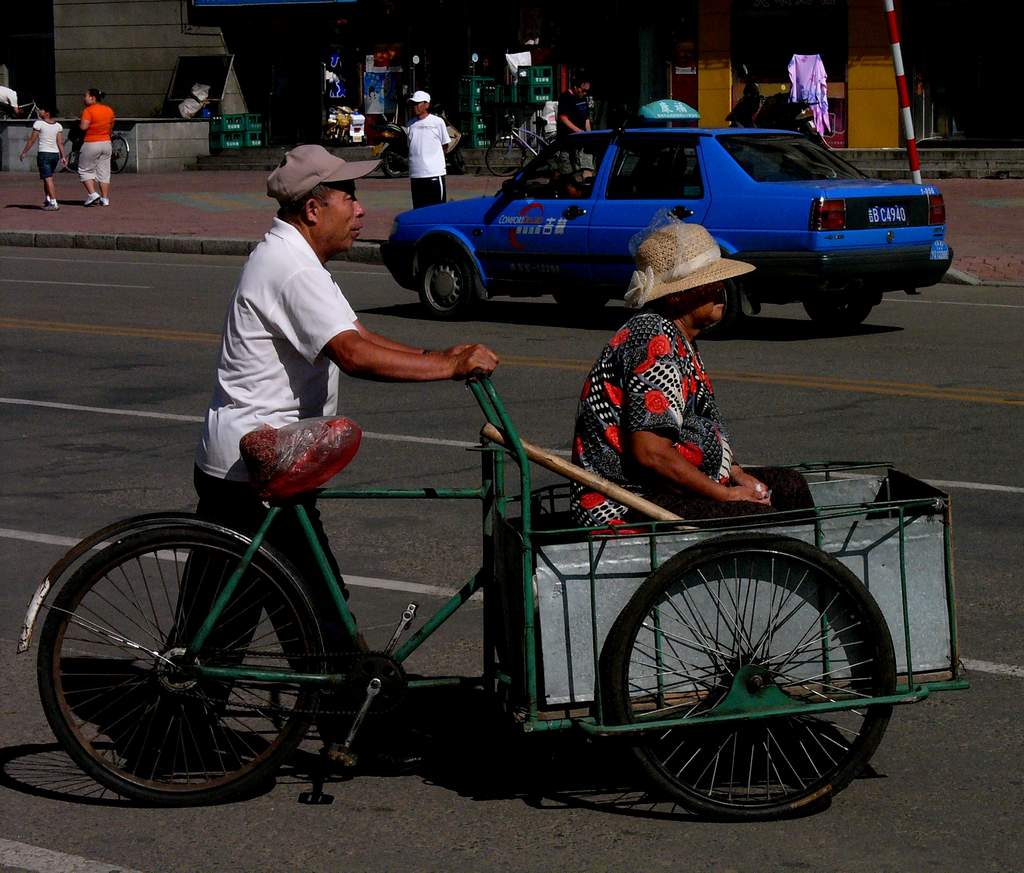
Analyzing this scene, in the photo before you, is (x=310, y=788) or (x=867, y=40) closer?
(x=310, y=788)

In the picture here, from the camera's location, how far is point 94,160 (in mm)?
27672

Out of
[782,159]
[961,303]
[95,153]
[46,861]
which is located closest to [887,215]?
[782,159]

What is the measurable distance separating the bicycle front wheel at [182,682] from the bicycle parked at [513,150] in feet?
89.1

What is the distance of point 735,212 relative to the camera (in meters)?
13.5

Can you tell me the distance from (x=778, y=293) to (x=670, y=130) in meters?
1.63

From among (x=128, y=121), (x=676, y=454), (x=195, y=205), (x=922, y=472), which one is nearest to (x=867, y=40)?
(x=195, y=205)

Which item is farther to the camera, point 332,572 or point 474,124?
point 474,124

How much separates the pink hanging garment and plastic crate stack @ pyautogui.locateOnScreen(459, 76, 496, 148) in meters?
6.03

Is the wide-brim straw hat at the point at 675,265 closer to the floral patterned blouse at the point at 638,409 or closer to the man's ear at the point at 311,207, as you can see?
the floral patterned blouse at the point at 638,409

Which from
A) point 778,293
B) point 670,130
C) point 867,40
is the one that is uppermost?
point 867,40

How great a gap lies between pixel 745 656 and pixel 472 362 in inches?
39.0

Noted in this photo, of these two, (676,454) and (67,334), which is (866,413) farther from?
(67,334)

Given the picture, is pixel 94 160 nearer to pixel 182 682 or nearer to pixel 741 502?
pixel 182 682

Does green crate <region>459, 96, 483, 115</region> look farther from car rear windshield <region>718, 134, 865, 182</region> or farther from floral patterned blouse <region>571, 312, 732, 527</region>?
floral patterned blouse <region>571, 312, 732, 527</region>
